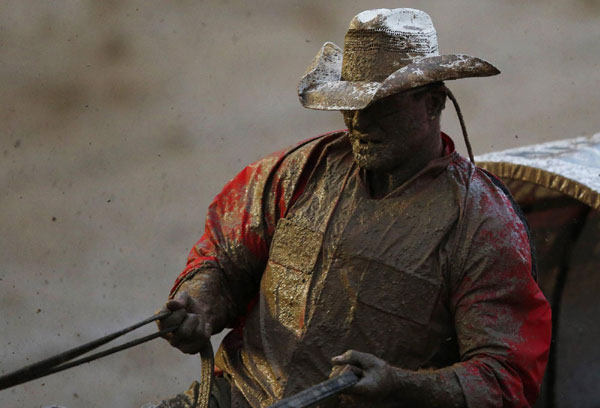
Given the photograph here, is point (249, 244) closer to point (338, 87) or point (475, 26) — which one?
point (338, 87)

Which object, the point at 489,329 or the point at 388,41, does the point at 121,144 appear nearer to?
the point at 388,41

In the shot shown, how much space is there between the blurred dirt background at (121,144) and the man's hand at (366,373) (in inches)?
100

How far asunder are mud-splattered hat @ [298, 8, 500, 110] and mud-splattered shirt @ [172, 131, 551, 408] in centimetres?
24

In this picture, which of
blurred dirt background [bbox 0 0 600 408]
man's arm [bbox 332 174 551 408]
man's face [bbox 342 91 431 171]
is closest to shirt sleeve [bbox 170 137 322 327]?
man's face [bbox 342 91 431 171]

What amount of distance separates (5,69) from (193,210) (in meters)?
0.97

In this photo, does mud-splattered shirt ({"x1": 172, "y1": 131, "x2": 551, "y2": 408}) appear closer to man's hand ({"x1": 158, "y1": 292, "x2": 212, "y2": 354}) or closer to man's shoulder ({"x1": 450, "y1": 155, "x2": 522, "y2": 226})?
man's shoulder ({"x1": 450, "y1": 155, "x2": 522, "y2": 226})

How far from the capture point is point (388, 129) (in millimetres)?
2682

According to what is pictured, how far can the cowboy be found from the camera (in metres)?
2.62

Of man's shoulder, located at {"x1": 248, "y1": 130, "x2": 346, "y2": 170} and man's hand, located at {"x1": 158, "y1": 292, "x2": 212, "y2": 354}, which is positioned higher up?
man's shoulder, located at {"x1": 248, "y1": 130, "x2": 346, "y2": 170}

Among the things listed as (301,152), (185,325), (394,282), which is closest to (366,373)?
(394,282)

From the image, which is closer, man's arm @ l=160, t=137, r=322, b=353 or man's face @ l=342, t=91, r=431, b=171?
man's face @ l=342, t=91, r=431, b=171

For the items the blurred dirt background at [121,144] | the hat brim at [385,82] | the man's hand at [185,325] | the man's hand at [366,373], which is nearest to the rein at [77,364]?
the man's hand at [185,325]

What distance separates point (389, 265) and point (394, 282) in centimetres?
4

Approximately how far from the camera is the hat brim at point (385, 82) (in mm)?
2561
